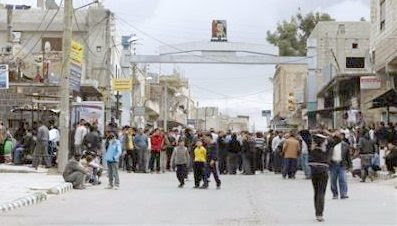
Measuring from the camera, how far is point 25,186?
70.4ft

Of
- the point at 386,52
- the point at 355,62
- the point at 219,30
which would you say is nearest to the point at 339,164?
the point at 386,52

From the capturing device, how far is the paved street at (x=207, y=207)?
14.5 meters

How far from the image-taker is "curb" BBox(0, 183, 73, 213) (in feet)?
54.5

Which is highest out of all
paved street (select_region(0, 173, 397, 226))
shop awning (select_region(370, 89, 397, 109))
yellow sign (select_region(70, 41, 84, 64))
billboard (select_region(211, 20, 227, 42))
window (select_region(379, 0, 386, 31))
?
billboard (select_region(211, 20, 227, 42))

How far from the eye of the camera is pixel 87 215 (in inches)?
607

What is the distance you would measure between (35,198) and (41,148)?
1077 cm

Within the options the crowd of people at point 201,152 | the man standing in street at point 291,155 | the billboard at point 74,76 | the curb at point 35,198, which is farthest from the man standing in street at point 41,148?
the man standing in street at point 291,155

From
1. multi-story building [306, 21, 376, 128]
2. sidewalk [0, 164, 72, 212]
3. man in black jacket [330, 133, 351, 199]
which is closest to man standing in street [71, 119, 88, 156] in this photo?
sidewalk [0, 164, 72, 212]

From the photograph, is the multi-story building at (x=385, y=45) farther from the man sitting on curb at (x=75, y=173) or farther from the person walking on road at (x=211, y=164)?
the man sitting on curb at (x=75, y=173)

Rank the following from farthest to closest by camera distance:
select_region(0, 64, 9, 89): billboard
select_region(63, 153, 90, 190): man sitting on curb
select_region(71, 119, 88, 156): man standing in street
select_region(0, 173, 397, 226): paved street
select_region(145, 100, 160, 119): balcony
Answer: select_region(145, 100, 160, 119): balcony → select_region(0, 64, 9, 89): billboard → select_region(71, 119, 88, 156): man standing in street → select_region(63, 153, 90, 190): man sitting on curb → select_region(0, 173, 397, 226): paved street

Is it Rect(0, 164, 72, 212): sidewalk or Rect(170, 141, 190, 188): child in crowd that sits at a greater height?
Rect(170, 141, 190, 188): child in crowd

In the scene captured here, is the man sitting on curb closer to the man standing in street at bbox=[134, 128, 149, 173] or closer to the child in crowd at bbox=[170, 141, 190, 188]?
the child in crowd at bbox=[170, 141, 190, 188]

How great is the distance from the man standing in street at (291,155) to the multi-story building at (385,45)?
170 inches

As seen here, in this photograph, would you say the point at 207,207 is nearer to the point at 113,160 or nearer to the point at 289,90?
the point at 113,160
